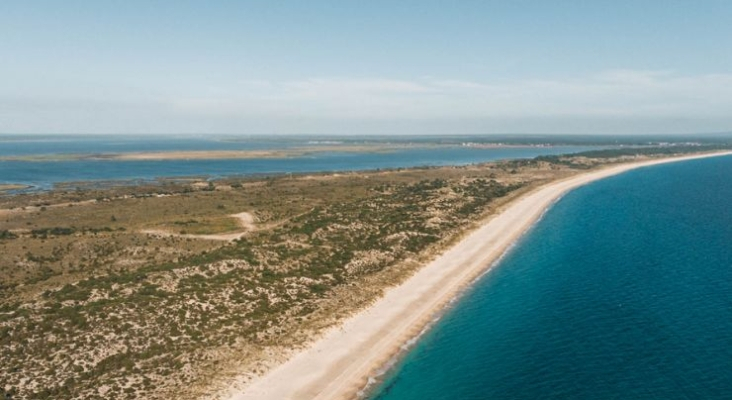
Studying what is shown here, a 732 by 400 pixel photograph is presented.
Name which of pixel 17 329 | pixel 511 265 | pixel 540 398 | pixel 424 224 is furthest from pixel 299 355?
pixel 424 224

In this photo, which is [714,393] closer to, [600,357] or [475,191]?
[600,357]

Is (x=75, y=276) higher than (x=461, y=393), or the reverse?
(x=75, y=276)

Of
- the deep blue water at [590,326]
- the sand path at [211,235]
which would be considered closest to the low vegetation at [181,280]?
the sand path at [211,235]

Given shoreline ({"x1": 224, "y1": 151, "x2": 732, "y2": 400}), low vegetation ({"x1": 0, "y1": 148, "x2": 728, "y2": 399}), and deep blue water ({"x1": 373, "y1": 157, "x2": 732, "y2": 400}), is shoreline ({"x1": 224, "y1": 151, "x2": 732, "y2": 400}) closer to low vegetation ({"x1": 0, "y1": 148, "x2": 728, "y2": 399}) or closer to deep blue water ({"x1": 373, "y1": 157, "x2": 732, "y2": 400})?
low vegetation ({"x1": 0, "y1": 148, "x2": 728, "y2": 399})

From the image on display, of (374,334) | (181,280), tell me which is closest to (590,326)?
(374,334)

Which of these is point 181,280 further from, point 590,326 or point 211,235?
point 590,326
